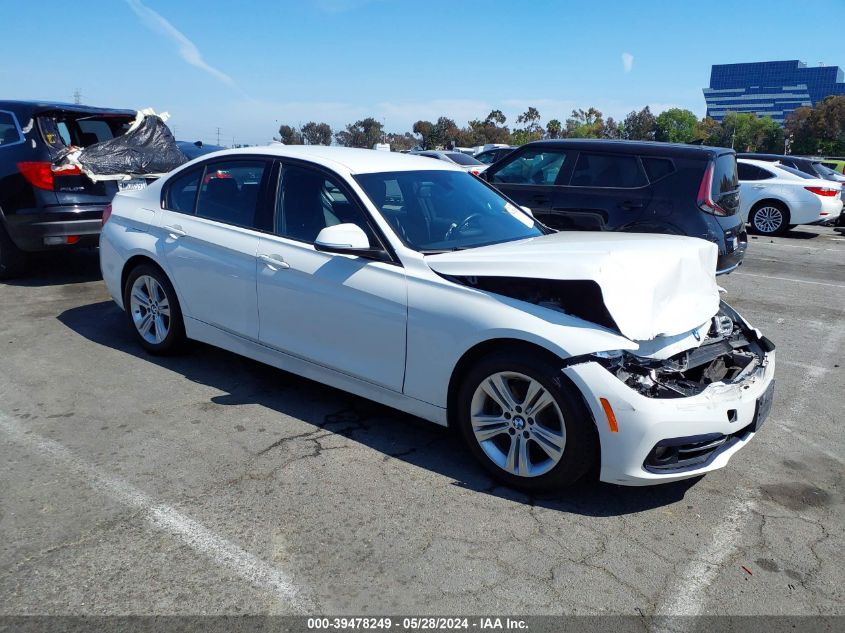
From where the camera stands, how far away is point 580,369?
332 centimetres

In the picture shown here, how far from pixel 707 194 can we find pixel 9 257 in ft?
25.0

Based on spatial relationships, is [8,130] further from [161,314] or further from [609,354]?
[609,354]

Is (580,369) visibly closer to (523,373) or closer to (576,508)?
(523,373)

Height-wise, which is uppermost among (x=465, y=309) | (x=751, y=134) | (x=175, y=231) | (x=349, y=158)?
(x=751, y=134)

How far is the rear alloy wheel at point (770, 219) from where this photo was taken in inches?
591

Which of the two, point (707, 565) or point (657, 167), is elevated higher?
point (657, 167)

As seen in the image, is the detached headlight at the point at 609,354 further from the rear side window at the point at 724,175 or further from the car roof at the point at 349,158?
the rear side window at the point at 724,175

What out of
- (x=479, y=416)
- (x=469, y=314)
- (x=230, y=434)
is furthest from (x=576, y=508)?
(x=230, y=434)

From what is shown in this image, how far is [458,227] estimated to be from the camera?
4480 mm

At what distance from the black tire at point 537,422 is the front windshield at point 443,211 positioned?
87 cm

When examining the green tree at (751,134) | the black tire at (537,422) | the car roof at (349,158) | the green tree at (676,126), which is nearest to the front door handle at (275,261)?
the car roof at (349,158)

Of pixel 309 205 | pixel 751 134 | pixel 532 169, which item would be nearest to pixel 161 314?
→ pixel 309 205

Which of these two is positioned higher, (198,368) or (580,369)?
(580,369)

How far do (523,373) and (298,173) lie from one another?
2155mm
